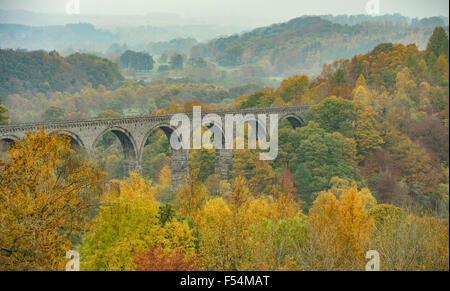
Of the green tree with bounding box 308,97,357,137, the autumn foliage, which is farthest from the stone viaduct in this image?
the autumn foliage

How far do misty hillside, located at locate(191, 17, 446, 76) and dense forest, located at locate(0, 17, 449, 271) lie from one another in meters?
61.5

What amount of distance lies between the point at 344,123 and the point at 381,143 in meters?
3.94

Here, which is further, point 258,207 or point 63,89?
point 63,89

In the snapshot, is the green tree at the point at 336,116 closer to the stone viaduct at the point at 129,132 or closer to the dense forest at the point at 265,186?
the dense forest at the point at 265,186

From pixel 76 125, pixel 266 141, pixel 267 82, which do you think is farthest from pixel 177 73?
pixel 76 125

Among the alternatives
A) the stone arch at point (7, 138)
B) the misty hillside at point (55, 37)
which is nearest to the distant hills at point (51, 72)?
the misty hillside at point (55, 37)

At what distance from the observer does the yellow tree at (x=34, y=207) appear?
34.4 feet

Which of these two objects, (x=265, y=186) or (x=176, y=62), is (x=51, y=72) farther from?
(x=265, y=186)

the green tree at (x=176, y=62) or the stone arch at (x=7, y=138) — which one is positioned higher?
the green tree at (x=176, y=62)

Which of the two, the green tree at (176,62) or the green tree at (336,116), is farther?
the green tree at (176,62)

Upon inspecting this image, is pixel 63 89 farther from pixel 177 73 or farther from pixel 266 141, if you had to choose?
pixel 266 141

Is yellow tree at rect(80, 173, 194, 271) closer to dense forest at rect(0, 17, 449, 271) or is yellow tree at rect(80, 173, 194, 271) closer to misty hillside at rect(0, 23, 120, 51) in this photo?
dense forest at rect(0, 17, 449, 271)

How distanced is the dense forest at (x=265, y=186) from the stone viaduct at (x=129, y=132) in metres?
1.53

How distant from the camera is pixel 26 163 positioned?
38.0 ft
